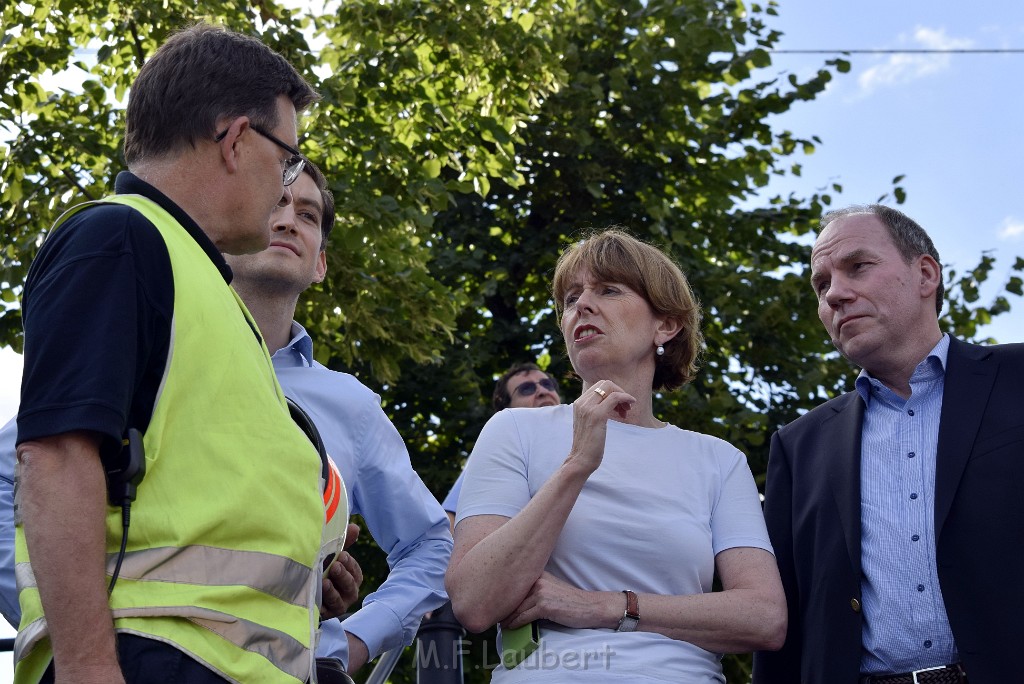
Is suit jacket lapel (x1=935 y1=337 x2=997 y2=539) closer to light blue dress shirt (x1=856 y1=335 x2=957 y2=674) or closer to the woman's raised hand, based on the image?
light blue dress shirt (x1=856 y1=335 x2=957 y2=674)

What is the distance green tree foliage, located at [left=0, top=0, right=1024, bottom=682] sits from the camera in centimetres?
807

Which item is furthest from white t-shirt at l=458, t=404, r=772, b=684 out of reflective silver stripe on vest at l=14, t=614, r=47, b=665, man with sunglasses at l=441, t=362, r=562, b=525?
man with sunglasses at l=441, t=362, r=562, b=525

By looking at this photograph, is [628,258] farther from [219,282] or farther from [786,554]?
[219,282]

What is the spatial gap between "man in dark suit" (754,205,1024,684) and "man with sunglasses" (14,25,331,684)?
6.19 feet

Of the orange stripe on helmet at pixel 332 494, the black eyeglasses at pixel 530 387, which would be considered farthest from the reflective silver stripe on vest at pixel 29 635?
the black eyeglasses at pixel 530 387

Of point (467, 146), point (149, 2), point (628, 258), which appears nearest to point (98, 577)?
point (628, 258)

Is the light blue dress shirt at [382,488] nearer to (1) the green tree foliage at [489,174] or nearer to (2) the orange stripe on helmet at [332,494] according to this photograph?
(2) the orange stripe on helmet at [332,494]

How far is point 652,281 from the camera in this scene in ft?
11.6

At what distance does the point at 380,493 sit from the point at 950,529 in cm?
162

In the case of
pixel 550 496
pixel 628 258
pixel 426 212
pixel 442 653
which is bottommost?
pixel 442 653

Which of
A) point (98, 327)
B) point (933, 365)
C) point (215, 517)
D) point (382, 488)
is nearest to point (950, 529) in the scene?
point (933, 365)

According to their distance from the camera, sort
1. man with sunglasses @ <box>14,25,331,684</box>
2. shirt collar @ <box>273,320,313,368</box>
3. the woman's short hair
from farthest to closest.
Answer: the woman's short hair
shirt collar @ <box>273,320,313,368</box>
man with sunglasses @ <box>14,25,331,684</box>

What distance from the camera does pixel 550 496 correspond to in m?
2.86

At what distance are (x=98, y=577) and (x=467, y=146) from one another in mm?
7852
